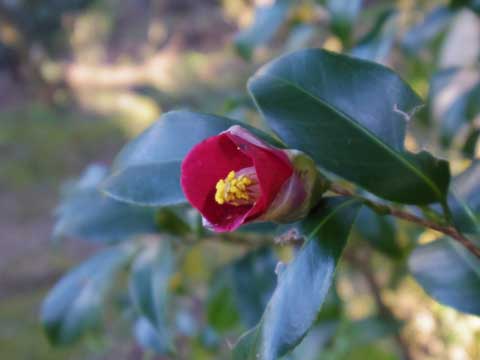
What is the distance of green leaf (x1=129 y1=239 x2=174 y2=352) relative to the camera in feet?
2.46

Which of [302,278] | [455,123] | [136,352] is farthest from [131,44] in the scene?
[302,278]

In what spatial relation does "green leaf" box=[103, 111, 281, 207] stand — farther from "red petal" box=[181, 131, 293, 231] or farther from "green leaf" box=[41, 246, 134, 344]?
"green leaf" box=[41, 246, 134, 344]

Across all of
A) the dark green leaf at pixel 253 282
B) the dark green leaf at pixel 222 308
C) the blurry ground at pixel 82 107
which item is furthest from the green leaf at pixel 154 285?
the blurry ground at pixel 82 107

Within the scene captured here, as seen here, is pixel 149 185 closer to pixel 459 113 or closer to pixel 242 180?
pixel 242 180

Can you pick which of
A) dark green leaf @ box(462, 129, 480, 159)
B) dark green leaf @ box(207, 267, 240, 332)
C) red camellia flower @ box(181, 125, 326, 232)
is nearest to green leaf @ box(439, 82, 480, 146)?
dark green leaf @ box(462, 129, 480, 159)

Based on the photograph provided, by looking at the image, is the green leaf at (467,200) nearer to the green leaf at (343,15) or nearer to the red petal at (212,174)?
the red petal at (212,174)

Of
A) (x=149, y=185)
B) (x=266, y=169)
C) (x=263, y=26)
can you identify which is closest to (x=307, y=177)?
(x=266, y=169)

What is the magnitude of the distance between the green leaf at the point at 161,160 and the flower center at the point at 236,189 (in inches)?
2.3

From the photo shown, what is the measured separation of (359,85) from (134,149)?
0.22 meters

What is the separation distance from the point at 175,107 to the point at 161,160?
3.68 feet

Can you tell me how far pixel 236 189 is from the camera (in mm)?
407

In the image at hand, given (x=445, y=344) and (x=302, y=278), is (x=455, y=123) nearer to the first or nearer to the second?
(x=302, y=278)

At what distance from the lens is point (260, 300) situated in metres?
0.80

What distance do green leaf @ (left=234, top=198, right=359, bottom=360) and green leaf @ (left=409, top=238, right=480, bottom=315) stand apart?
140 millimetres
